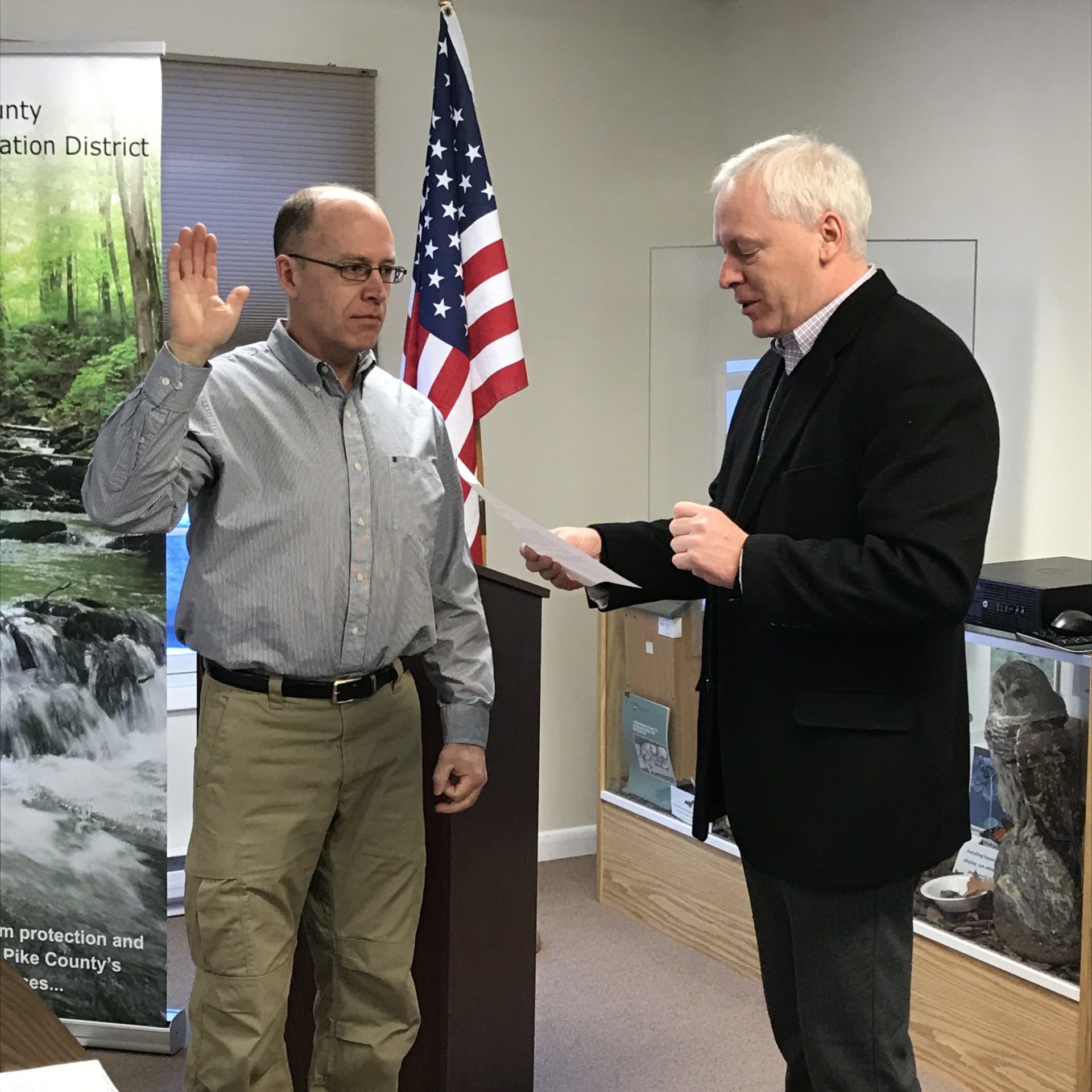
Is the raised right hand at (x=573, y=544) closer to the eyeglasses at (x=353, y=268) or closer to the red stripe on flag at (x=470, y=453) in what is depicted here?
the eyeglasses at (x=353, y=268)

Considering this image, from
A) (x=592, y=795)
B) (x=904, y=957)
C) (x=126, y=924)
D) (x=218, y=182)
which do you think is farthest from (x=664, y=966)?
(x=218, y=182)

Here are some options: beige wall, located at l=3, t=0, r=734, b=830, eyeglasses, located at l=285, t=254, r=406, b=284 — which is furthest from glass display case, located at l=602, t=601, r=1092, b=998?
beige wall, located at l=3, t=0, r=734, b=830

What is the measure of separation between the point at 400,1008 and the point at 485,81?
2.70 m

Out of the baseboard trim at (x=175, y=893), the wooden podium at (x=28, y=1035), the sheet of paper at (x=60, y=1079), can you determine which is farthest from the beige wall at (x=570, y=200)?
the sheet of paper at (x=60, y=1079)

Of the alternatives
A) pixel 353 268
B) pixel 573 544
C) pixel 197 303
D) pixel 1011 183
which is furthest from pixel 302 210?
pixel 1011 183

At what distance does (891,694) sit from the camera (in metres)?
1.64

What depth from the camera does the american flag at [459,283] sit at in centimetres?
317

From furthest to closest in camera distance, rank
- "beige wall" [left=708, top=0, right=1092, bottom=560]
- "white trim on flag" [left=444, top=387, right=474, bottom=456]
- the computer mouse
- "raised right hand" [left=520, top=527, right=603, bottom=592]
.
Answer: "white trim on flag" [left=444, top=387, right=474, bottom=456]
"beige wall" [left=708, top=0, right=1092, bottom=560]
the computer mouse
"raised right hand" [left=520, top=527, right=603, bottom=592]

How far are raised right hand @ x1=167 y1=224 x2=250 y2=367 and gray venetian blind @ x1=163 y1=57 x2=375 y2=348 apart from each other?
174 cm

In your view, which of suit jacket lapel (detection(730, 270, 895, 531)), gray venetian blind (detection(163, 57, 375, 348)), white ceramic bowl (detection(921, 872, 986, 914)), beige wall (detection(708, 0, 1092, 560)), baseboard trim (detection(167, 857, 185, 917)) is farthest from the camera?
baseboard trim (detection(167, 857, 185, 917))

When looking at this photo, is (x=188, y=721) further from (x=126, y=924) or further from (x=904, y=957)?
(x=904, y=957)

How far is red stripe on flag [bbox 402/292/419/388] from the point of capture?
10.4ft

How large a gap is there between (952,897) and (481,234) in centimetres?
184

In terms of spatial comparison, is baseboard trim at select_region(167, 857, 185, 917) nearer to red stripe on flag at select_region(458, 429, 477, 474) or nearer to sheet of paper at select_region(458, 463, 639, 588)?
red stripe on flag at select_region(458, 429, 477, 474)
